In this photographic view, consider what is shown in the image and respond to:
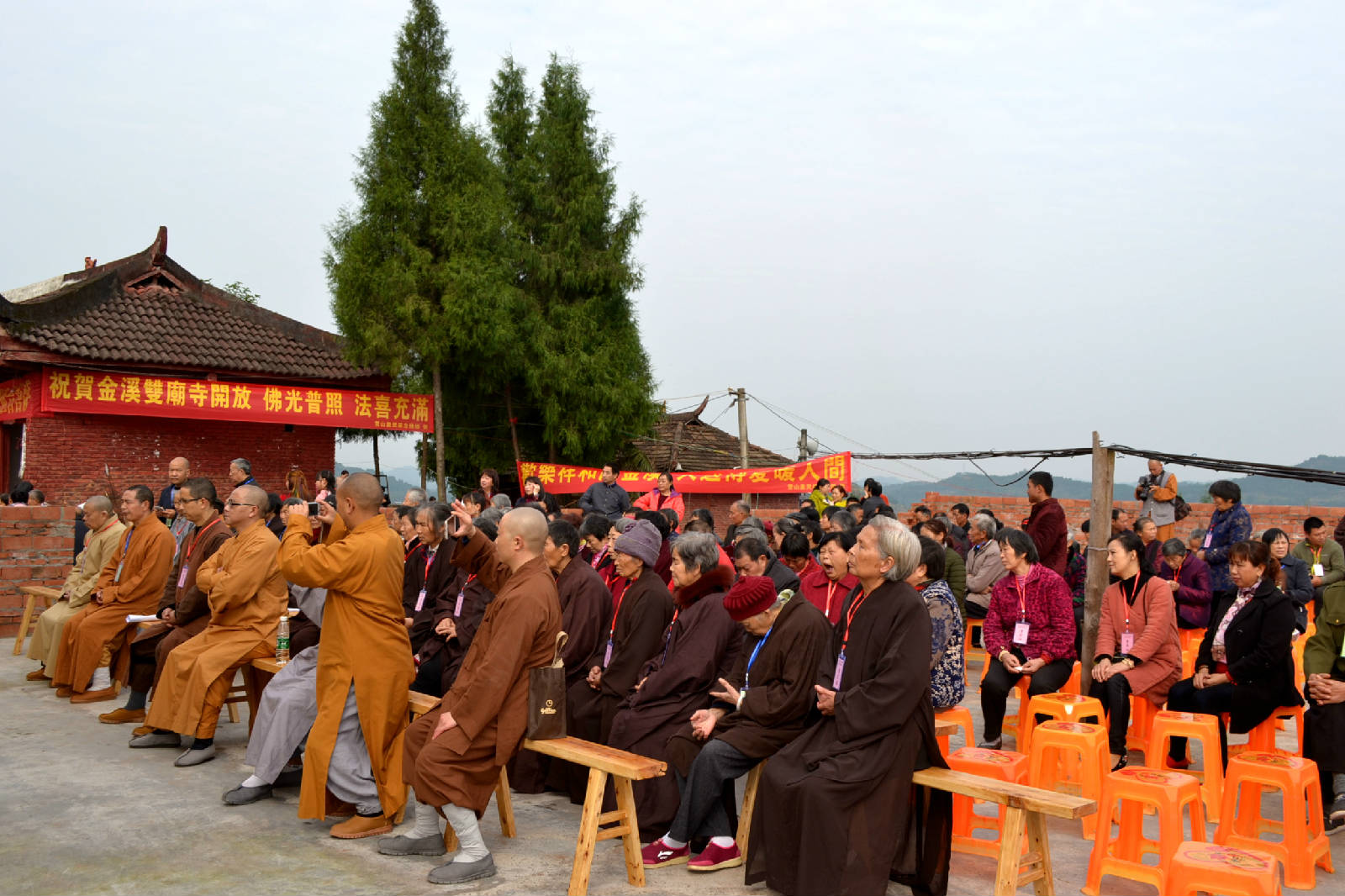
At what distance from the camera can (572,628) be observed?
21.5 ft

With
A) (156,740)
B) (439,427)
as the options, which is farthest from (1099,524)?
(439,427)

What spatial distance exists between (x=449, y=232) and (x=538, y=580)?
44.9ft

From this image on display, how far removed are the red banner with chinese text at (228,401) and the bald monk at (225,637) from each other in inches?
409

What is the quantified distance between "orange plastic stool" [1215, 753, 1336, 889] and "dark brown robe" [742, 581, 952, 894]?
142 centimetres

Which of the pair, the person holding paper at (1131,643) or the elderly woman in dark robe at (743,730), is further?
the person holding paper at (1131,643)

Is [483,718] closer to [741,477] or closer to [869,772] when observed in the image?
[869,772]

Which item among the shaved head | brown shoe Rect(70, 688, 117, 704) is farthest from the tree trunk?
the shaved head

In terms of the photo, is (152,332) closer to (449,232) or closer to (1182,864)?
(449,232)

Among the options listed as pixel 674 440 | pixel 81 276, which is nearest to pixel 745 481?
pixel 674 440

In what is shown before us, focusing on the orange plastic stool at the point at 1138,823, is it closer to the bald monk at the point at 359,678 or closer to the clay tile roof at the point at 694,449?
the bald monk at the point at 359,678

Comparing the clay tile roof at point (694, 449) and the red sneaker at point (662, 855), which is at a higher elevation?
the clay tile roof at point (694, 449)

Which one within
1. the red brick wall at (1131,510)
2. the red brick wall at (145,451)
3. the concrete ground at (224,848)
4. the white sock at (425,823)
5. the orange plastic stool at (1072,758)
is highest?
the red brick wall at (145,451)

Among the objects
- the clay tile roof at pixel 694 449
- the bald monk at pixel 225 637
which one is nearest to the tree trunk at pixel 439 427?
the clay tile roof at pixel 694 449

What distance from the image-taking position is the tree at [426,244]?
688 inches
